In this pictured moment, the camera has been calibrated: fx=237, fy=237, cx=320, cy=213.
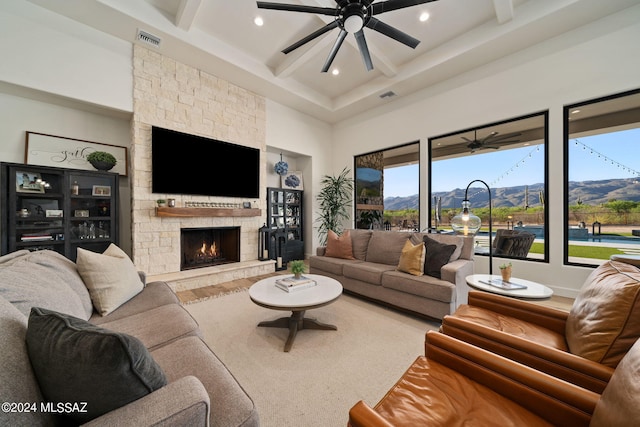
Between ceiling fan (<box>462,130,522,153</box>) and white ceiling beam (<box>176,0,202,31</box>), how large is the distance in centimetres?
436

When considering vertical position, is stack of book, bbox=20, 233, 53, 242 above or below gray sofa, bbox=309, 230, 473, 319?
above

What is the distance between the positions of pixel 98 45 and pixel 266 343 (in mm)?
4275

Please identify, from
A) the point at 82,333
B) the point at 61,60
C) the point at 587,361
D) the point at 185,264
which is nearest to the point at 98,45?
the point at 61,60

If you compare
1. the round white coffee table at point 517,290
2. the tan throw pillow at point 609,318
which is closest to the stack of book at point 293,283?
the round white coffee table at point 517,290

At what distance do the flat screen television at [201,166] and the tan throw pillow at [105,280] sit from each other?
209 cm

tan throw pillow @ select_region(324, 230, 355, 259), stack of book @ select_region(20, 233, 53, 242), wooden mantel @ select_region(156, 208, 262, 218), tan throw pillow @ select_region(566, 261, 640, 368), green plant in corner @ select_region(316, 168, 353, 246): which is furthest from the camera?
green plant in corner @ select_region(316, 168, 353, 246)

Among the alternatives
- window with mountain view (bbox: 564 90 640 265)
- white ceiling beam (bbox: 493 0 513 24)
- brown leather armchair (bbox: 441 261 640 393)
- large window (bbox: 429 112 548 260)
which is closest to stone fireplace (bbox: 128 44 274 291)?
large window (bbox: 429 112 548 260)

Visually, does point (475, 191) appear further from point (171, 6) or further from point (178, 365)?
point (171, 6)

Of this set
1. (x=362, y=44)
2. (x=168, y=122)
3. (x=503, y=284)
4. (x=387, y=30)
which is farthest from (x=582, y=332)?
(x=168, y=122)

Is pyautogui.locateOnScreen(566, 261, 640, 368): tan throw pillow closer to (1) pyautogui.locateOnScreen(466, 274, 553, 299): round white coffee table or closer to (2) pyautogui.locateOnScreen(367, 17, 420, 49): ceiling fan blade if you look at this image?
(1) pyautogui.locateOnScreen(466, 274, 553, 299): round white coffee table

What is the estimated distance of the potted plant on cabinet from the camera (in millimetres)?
3179

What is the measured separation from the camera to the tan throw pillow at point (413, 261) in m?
2.72

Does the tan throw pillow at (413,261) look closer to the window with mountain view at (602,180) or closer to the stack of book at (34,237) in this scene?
the window with mountain view at (602,180)

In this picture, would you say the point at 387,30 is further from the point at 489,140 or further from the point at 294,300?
the point at 294,300
